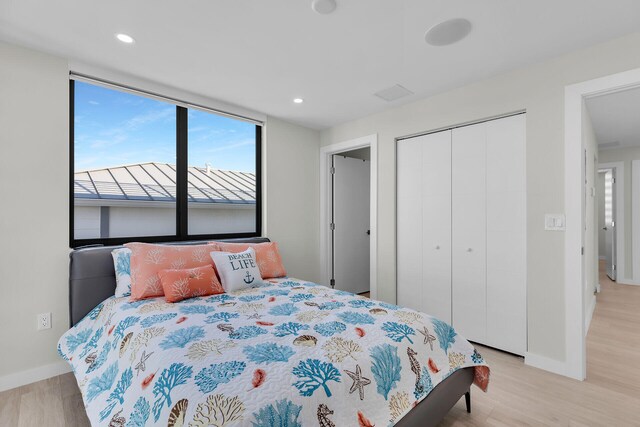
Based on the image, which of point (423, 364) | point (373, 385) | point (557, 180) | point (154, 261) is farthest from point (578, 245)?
point (154, 261)

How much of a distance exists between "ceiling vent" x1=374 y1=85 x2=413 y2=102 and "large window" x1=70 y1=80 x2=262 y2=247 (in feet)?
5.05

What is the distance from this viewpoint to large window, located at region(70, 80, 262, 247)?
2629 millimetres

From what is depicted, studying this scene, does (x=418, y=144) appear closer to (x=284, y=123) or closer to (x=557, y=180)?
(x=557, y=180)

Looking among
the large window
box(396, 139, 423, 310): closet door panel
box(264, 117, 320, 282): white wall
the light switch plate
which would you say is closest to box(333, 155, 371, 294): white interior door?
box(264, 117, 320, 282): white wall

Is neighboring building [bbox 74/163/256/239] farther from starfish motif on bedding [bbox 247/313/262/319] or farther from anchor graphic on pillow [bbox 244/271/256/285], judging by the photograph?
starfish motif on bedding [bbox 247/313/262/319]

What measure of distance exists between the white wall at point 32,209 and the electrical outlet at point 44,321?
0.04m

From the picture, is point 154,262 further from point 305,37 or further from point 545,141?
point 545,141

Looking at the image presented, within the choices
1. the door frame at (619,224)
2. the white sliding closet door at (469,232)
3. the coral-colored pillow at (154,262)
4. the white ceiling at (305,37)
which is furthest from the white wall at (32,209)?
the door frame at (619,224)

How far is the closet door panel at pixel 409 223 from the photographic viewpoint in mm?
3297

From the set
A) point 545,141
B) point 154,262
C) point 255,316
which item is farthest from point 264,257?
point 545,141

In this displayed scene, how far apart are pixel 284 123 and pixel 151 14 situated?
214cm

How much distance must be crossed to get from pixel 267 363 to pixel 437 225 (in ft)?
7.94

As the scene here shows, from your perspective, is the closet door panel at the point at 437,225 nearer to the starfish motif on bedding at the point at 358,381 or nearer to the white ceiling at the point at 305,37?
the white ceiling at the point at 305,37

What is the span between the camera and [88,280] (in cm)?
232
